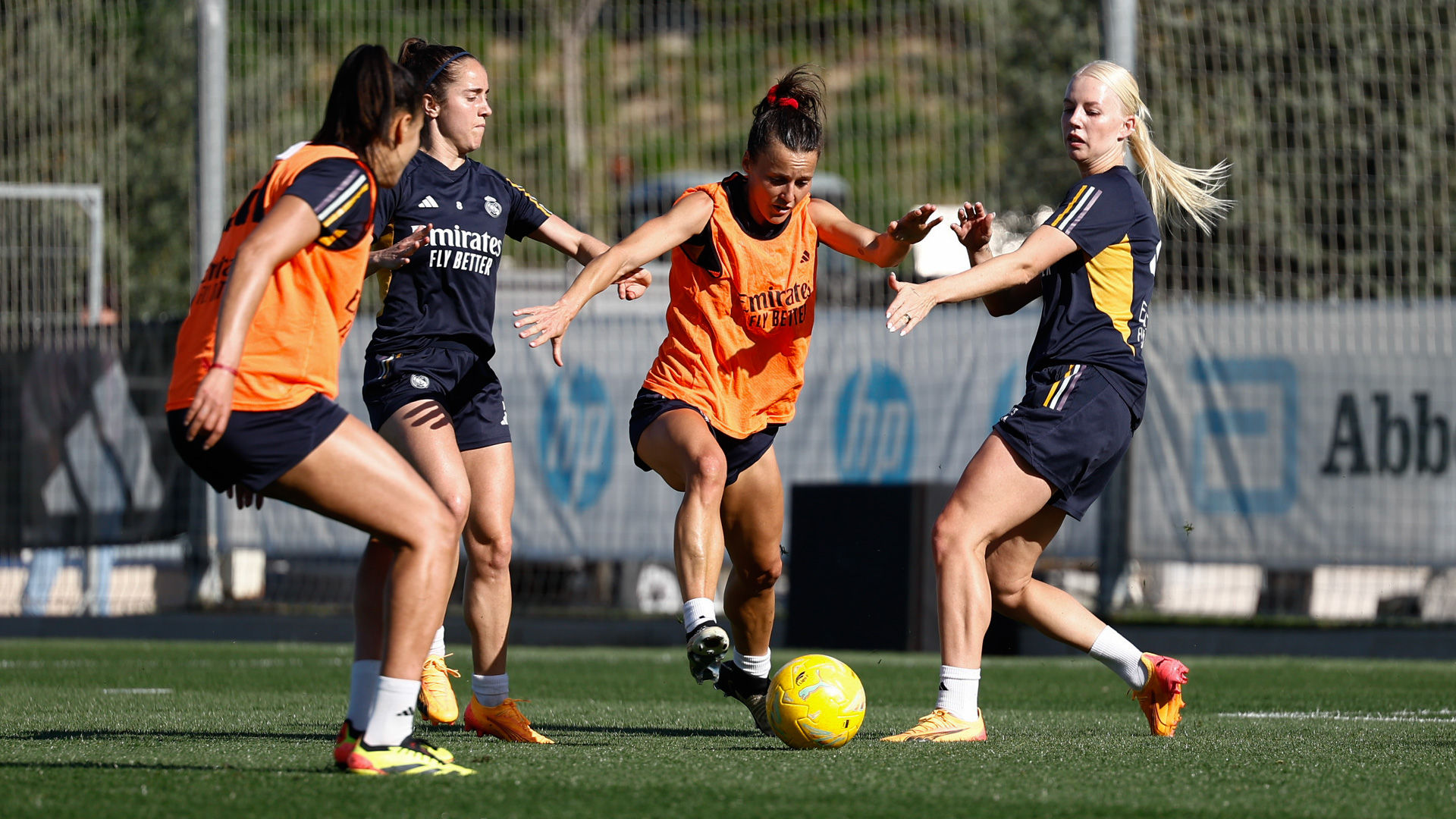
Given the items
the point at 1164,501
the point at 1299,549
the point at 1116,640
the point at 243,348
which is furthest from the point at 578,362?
the point at 243,348

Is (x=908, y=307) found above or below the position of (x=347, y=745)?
above

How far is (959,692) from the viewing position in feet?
17.8

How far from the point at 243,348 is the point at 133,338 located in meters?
10.4

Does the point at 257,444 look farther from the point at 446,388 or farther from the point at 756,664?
the point at 756,664

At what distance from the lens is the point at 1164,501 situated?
12297mm

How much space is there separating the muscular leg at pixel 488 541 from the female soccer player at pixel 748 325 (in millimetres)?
527

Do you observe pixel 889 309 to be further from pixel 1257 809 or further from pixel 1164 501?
pixel 1164 501

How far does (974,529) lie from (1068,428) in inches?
17.2

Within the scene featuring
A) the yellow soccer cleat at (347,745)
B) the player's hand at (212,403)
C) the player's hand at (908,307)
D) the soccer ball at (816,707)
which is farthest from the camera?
the soccer ball at (816,707)

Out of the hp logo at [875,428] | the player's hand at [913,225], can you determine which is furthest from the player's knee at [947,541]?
the hp logo at [875,428]

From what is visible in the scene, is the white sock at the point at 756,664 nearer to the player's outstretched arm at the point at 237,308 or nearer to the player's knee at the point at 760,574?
the player's knee at the point at 760,574

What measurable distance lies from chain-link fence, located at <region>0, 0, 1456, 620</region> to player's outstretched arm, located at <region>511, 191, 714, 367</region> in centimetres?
450

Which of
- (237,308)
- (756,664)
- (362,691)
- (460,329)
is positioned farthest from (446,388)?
(237,308)

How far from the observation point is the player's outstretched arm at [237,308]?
3.84 m
